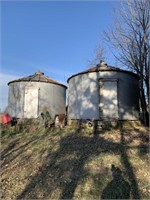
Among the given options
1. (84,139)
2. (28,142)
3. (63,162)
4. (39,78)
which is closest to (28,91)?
(39,78)

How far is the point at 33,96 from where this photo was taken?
20719 millimetres

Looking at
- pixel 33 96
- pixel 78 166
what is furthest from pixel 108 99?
pixel 78 166

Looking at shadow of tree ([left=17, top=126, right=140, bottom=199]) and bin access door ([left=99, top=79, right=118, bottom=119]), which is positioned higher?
bin access door ([left=99, top=79, right=118, bottom=119])

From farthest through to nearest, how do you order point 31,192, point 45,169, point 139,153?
point 139,153
point 45,169
point 31,192

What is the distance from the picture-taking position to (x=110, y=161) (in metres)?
9.42

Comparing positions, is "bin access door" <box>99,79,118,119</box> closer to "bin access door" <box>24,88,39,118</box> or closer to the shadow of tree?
the shadow of tree

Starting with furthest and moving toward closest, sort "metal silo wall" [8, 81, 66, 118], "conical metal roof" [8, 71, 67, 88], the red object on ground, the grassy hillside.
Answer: "conical metal roof" [8, 71, 67, 88], "metal silo wall" [8, 81, 66, 118], the red object on ground, the grassy hillside

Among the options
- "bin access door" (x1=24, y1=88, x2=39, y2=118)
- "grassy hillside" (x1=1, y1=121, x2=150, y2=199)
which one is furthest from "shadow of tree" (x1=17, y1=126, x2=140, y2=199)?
"bin access door" (x1=24, y1=88, x2=39, y2=118)

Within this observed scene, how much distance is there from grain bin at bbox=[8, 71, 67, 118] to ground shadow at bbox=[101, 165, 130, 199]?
43.1 ft

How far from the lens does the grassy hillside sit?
7641mm

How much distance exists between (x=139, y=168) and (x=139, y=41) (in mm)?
10154

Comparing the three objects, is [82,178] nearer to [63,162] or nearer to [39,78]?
[63,162]

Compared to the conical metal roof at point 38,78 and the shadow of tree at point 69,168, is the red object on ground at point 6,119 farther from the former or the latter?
the shadow of tree at point 69,168

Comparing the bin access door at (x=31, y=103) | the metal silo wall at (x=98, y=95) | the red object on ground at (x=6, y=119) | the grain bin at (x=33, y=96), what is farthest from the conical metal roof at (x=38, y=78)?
the metal silo wall at (x=98, y=95)
